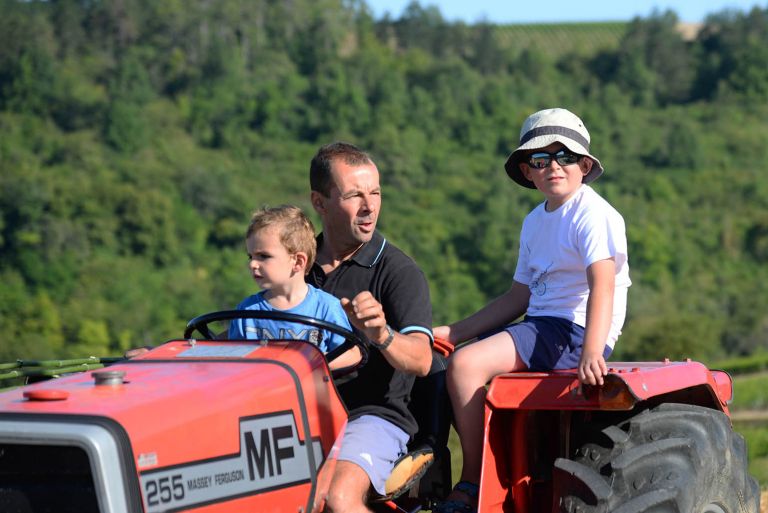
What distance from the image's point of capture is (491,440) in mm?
4445

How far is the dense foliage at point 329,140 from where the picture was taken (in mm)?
63938

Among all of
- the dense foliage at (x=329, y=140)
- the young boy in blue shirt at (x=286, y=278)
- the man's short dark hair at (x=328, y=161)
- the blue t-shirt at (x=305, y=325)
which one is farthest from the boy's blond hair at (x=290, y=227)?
the dense foliage at (x=329, y=140)

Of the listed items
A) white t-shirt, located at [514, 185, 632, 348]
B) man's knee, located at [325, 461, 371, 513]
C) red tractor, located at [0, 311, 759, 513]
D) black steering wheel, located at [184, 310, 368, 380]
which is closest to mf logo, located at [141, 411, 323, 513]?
red tractor, located at [0, 311, 759, 513]

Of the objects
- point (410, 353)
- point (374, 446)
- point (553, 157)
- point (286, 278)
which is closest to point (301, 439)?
point (374, 446)

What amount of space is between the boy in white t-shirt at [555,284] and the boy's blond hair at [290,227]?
0.66 meters

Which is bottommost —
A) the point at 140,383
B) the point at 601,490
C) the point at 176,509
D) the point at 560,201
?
the point at 601,490

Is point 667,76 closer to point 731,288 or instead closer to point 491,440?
point 731,288

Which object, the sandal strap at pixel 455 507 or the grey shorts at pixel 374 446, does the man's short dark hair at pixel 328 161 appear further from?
the sandal strap at pixel 455 507

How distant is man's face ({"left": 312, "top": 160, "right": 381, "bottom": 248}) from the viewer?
480 centimetres

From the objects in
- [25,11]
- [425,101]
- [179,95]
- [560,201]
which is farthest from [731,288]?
[560,201]

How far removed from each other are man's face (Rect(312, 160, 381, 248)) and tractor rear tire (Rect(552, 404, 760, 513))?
117 centimetres

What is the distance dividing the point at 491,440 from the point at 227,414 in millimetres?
1116

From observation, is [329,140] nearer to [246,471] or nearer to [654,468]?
[654,468]

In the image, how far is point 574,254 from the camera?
4.64m
